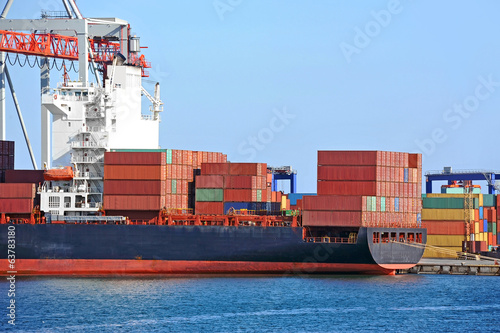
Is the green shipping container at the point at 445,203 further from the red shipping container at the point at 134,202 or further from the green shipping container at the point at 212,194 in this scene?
the red shipping container at the point at 134,202

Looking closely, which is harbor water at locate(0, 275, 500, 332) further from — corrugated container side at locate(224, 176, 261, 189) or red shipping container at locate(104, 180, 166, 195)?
corrugated container side at locate(224, 176, 261, 189)

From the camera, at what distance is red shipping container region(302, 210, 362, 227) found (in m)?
63.5

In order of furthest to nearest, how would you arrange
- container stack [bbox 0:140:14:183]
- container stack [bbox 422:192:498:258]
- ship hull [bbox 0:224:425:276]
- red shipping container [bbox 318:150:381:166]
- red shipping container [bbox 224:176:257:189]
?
1. container stack [bbox 422:192:498:258]
2. container stack [bbox 0:140:14:183]
3. red shipping container [bbox 224:176:257:189]
4. ship hull [bbox 0:224:425:276]
5. red shipping container [bbox 318:150:381:166]

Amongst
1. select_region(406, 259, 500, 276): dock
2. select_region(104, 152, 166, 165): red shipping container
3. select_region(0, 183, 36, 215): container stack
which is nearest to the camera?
select_region(104, 152, 166, 165): red shipping container

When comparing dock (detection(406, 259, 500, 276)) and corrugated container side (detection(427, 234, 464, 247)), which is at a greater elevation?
corrugated container side (detection(427, 234, 464, 247))

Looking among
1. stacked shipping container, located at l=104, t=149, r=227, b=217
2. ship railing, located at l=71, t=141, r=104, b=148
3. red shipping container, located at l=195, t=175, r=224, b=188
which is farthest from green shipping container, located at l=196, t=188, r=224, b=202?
ship railing, located at l=71, t=141, r=104, b=148

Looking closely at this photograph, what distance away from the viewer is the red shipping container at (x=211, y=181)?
66125mm

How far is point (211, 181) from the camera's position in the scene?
66.2 m

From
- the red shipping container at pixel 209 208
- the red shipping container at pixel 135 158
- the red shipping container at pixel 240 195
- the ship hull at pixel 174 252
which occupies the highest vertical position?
the red shipping container at pixel 135 158

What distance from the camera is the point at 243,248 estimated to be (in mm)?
64875

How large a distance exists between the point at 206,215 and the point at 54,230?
32.7 feet

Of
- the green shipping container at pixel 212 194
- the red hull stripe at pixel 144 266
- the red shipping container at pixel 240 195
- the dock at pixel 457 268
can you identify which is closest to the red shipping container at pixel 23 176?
the red hull stripe at pixel 144 266

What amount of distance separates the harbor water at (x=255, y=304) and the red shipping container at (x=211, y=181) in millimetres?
6196

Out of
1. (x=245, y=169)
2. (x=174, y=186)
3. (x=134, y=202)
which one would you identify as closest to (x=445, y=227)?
(x=245, y=169)
